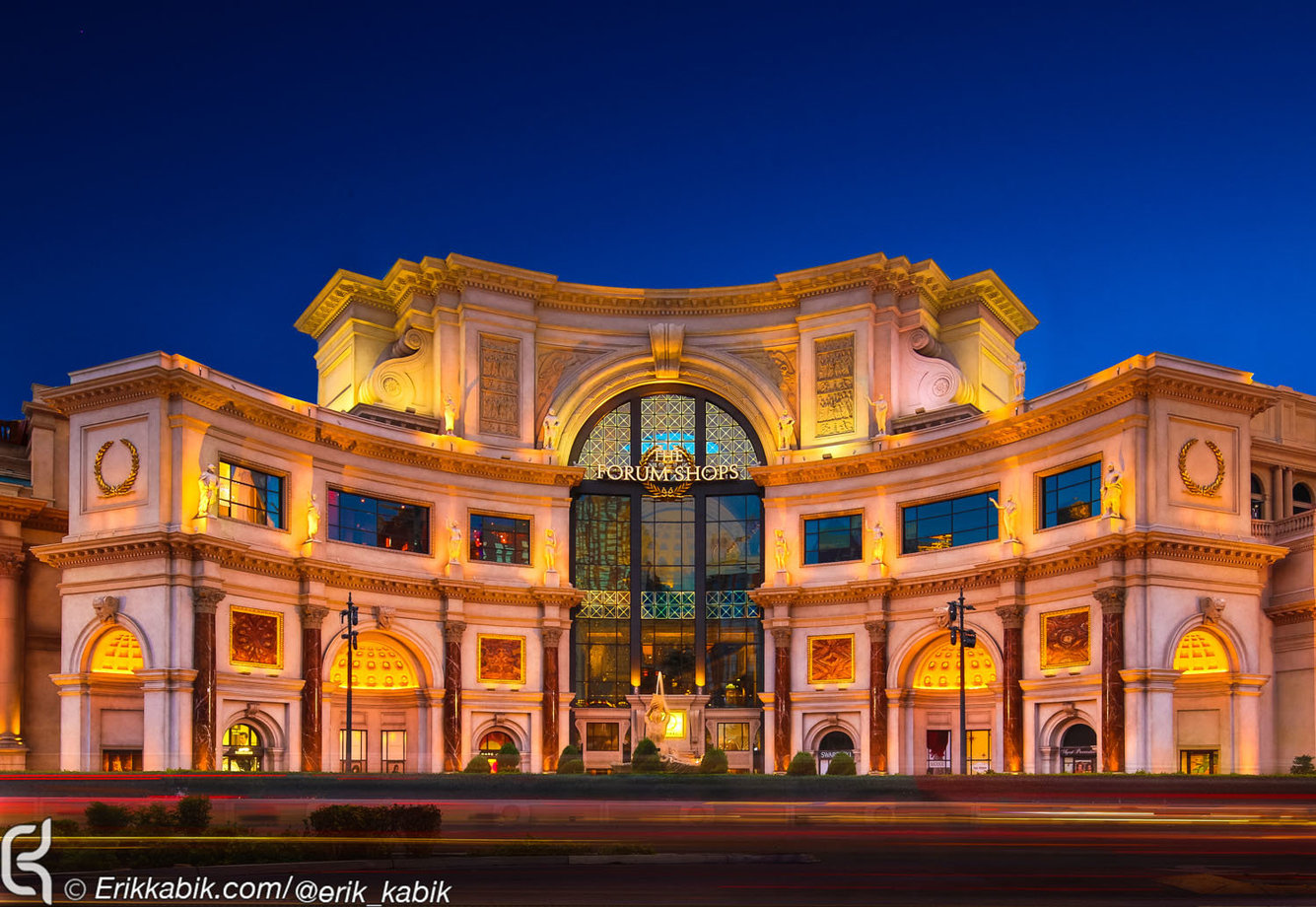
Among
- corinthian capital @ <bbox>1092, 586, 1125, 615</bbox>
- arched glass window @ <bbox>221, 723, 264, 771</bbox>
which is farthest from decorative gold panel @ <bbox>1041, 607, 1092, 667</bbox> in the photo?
arched glass window @ <bbox>221, 723, 264, 771</bbox>

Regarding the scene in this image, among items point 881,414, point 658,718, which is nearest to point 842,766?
point 658,718

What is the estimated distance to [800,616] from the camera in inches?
2598

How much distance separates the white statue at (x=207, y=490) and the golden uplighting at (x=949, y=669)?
1327 inches

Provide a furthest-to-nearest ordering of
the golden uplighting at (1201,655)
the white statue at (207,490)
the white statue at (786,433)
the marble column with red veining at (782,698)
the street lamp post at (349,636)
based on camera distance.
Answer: the white statue at (786,433)
the marble column with red veining at (782,698)
the golden uplighting at (1201,655)
the white statue at (207,490)
the street lamp post at (349,636)

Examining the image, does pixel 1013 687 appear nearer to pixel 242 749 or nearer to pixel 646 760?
pixel 646 760

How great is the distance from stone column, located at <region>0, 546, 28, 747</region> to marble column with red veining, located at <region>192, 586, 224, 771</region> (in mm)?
9769

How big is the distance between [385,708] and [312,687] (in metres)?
7.96

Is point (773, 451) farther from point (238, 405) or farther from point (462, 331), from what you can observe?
point (238, 405)

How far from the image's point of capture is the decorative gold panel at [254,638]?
53.4 meters

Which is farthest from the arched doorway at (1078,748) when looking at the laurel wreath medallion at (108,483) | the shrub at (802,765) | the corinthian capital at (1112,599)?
the laurel wreath medallion at (108,483)

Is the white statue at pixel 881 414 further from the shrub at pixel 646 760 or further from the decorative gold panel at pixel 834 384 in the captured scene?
the shrub at pixel 646 760

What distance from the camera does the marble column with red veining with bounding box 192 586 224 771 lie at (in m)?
50.0

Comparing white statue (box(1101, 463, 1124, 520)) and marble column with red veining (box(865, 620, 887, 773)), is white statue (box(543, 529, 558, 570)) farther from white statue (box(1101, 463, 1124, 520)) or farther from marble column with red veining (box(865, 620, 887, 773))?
white statue (box(1101, 463, 1124, 520))

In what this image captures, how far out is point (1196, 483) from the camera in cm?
5191
